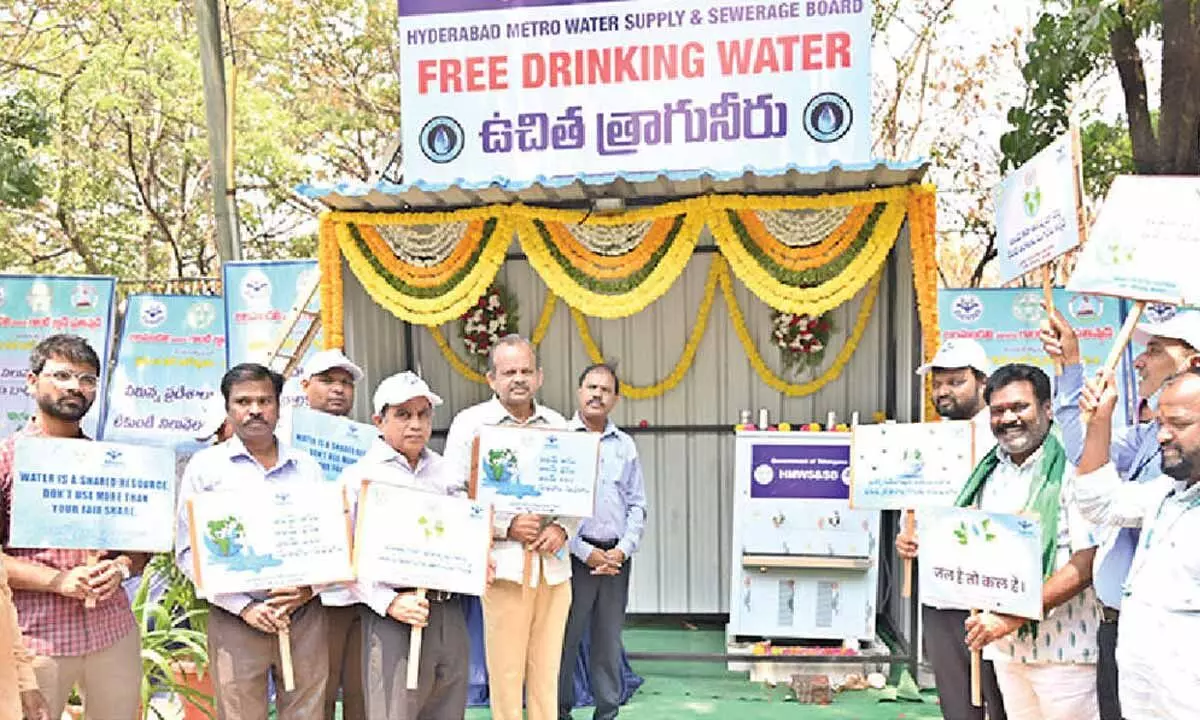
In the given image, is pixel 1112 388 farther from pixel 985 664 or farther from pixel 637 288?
pixel 637 288

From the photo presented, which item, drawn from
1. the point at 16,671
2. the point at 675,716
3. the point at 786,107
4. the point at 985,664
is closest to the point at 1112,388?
the point at 985,664

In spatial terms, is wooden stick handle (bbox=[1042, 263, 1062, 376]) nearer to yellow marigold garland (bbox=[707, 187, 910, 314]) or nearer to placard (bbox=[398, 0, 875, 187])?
yellow marigold garland (bbox=[707, 187, 910, 314])

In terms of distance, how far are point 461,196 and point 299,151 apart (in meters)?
9.75

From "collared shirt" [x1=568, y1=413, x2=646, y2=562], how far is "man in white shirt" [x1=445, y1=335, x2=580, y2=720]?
2.33 feet

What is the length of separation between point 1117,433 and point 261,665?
9.44 ft

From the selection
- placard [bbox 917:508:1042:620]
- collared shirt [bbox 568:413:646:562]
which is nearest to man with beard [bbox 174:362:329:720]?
collared shirt [bbox 568:413:646:562]

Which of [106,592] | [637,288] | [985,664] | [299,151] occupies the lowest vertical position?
[985,664]

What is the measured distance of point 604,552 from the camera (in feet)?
15.9

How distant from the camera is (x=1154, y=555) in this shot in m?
2.49

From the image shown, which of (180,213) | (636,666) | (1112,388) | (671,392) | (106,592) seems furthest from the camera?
→ (180,213)

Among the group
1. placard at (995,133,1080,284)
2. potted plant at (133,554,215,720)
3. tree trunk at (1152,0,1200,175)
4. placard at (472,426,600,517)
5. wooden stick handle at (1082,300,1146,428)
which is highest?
tree trunk at (1152,0,1200,175)

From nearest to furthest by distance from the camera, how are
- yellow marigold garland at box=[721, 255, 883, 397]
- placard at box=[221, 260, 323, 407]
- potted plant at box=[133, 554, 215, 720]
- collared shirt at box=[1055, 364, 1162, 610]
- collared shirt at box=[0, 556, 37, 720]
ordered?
1. collared shirt at box=[0, 556, 37, 720]
2. collared shirt at box=[1055, 364, 1162, 610]
3. potted plant at box=[133, 554, 215, 720]
4. yellow marigold garland at box=[721, 255, 883, 397]
5. placard at box=[221, 260, 323, 407]

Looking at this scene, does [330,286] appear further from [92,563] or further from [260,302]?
[92,563]

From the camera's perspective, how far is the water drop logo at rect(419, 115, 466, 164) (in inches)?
249
